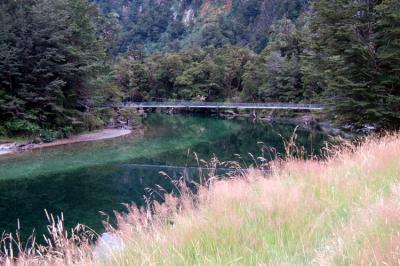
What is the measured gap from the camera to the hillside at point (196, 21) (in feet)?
254

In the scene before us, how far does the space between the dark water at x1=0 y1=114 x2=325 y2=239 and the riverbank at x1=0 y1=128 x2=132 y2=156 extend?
1.04 m

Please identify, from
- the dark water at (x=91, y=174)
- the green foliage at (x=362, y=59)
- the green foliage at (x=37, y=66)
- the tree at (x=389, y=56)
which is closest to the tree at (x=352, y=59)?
the green foliage at (x=362, y=59)

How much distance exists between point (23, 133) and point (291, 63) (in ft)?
80.5

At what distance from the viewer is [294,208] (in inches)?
100

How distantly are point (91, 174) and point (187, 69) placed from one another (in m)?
36.1

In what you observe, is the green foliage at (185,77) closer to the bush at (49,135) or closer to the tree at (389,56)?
the bush at (49,135)

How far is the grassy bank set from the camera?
176cm

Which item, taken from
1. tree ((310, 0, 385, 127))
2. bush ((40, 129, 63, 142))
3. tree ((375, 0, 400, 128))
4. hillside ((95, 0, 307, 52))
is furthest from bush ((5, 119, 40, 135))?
hillside ((95, 0, 307, 52))

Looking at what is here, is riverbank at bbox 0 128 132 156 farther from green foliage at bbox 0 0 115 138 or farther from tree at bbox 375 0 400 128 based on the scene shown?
tree at bbox 375 0 400 128

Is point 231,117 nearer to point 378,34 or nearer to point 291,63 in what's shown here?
point 291,63

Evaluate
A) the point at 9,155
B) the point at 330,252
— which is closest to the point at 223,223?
the point at 330,252

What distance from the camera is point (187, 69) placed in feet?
157

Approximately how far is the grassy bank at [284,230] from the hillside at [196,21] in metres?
69.2

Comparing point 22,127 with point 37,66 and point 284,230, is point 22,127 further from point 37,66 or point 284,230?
point 284,230
